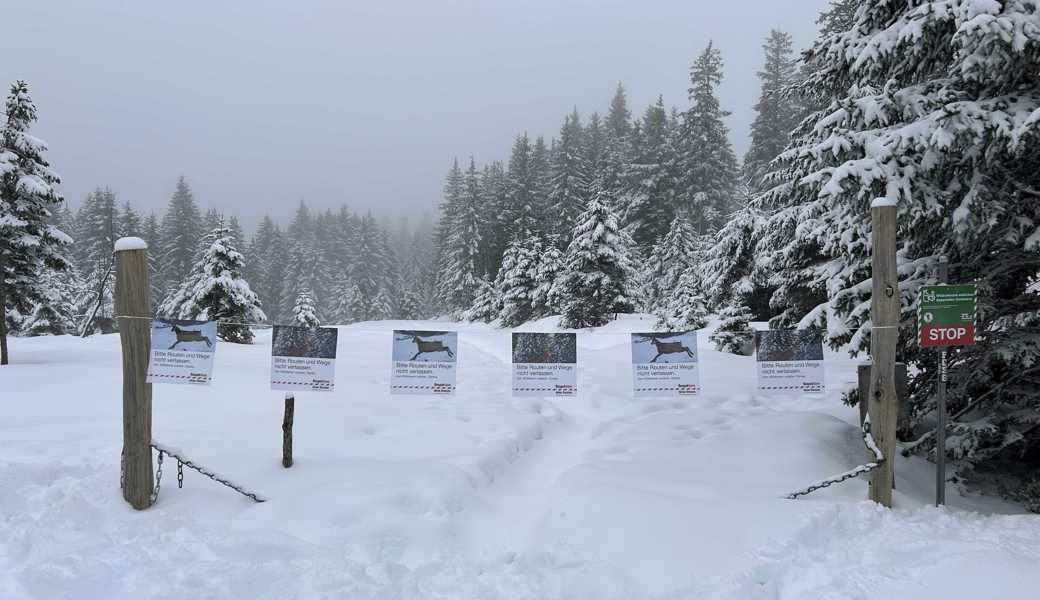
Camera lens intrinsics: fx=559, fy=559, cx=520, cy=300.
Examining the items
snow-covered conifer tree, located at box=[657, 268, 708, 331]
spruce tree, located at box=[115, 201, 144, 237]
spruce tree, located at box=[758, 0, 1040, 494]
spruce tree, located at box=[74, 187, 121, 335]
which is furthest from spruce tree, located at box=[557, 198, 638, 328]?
spruce tree, located at box=[115, 201, 144, 237]

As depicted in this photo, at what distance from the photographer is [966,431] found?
23.3ft

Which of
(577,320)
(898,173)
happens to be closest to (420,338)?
(898,173)

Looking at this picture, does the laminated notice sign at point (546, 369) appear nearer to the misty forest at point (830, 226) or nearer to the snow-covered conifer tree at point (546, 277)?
the misty forest at point (830, 226)

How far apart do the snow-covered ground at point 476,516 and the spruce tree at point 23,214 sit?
307 inches

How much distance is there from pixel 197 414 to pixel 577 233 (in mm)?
22811

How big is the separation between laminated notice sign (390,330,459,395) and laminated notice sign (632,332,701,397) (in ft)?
7.81

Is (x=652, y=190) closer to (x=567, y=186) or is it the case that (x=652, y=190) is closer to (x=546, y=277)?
(x=567, y=186)

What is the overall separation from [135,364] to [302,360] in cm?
171

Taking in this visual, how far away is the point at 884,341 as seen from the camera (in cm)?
620

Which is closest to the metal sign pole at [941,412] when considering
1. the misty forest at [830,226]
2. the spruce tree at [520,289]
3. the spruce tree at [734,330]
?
the misty forest at [830,226]

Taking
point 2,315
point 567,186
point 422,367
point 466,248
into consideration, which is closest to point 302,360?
point 422,367

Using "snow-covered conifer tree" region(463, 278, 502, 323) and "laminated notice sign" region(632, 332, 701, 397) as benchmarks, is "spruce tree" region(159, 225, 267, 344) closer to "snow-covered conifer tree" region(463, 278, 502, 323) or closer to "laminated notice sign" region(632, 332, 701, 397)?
"snow-covered conifer tree" region(463, 278, 502, 323)

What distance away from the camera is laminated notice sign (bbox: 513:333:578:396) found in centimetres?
729

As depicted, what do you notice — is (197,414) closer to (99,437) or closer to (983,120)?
(99,437)
